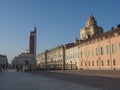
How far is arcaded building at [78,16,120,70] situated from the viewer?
67969 mm

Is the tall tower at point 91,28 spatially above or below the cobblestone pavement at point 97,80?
above

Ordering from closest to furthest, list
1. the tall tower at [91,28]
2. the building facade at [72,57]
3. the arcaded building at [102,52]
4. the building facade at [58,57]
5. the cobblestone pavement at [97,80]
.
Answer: the cobblestone pavement at [97,80] < the arcaded building at [102,52] < the building facade at [72,57] < the tall tower at [91,28] < the building facade at [58,57]

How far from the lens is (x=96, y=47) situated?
80.4 meters

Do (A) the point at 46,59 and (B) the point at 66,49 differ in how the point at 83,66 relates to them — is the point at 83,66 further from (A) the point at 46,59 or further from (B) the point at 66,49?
(A) the point at 46,59

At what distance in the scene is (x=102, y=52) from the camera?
76000 mm

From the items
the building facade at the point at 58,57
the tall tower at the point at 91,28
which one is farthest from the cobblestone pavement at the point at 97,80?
the tall tower at the point at 91,28

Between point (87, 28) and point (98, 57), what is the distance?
4383 cm

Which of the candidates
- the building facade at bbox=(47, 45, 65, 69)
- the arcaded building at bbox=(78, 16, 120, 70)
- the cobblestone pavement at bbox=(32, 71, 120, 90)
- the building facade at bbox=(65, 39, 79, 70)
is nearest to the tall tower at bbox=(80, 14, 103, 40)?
the building facade at bbox=(65, 39, 79, 70)

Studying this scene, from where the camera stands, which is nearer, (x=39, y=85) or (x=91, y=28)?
(x=39, y=85)

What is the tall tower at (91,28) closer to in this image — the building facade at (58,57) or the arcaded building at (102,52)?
the building facade at (58,57)

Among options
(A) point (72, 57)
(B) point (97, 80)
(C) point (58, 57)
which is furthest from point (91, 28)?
(B) point (97, 80)

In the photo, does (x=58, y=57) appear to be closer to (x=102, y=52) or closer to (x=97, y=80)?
(x=102, y=52)

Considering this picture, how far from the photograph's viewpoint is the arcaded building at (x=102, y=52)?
68.0 m

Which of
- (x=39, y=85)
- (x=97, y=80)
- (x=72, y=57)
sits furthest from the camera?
(x=72, y=57)
